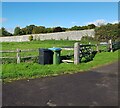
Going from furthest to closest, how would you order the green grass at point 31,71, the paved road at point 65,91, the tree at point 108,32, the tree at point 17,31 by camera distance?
the tree at point 17,31 → the tree at point 108,32 → the green grass at point 31,71 → the paved road at point 65,91

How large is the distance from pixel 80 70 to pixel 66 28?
61.3m

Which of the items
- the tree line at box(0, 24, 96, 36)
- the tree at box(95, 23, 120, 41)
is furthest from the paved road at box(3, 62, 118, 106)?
the tree line at box(0, 24, 96, 36)

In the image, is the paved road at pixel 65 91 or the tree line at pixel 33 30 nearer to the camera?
the paved road at pixel 65 91

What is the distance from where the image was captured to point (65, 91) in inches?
314

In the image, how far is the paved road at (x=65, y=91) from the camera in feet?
22.4

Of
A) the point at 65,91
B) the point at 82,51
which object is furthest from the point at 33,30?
the point at 65,91

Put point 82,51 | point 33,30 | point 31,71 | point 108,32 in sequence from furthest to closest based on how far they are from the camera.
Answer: point 33,30 → point 108,32 → point 82,51 → point 31,71

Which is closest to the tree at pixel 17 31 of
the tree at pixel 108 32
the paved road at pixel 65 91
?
the tree at pixel 108 32

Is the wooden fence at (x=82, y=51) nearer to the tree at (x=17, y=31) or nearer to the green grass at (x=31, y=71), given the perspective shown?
the green grass at (x=31, y=71)

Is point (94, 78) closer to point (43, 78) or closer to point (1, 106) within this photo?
point (43, 78)

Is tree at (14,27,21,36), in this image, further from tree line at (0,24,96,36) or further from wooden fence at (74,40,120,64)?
wooden fence at (74,40,120,64)

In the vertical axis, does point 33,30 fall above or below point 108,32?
above

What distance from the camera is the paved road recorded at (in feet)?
22.4

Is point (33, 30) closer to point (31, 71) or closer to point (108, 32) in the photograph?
point (108, 32)
